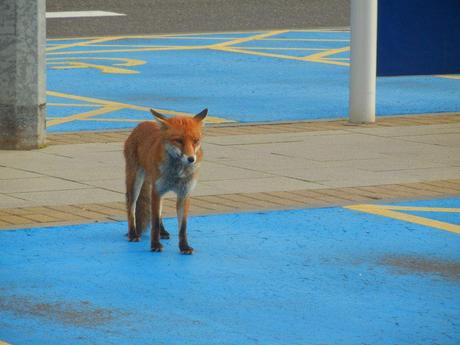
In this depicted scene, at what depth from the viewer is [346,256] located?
30.9 feet

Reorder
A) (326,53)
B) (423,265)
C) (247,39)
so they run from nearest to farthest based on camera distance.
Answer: (423,265), (326,53), (247,39)

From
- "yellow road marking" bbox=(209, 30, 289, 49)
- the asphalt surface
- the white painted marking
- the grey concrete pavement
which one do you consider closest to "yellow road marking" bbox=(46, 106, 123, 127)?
the grey concrete pavement

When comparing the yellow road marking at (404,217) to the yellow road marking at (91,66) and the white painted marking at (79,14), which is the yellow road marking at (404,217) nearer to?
the yellow road marking at (91,66)

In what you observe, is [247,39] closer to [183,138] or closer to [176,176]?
[176,176]

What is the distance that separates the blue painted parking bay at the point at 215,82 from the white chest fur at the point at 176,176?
20.4 ft

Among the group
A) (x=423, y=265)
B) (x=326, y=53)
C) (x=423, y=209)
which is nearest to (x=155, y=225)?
(x=423, y=265)

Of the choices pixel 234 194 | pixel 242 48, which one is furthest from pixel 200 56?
pixel 234 194

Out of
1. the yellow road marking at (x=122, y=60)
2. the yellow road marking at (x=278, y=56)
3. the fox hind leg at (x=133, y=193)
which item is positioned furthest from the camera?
the yellow road marking at (x=278, y=56)

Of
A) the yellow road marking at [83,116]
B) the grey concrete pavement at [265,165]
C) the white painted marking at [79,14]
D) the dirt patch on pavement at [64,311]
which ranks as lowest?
the dirt patch on pavement at [64,311]

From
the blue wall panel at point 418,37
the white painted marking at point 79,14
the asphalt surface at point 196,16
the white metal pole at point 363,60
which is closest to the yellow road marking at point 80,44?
the asphalt surface at point 196,16

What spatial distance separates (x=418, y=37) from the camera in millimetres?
18812

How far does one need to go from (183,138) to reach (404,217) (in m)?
2.52

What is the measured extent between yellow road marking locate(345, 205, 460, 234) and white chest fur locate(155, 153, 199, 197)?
2.16 meters

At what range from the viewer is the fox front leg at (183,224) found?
30.6 feet
